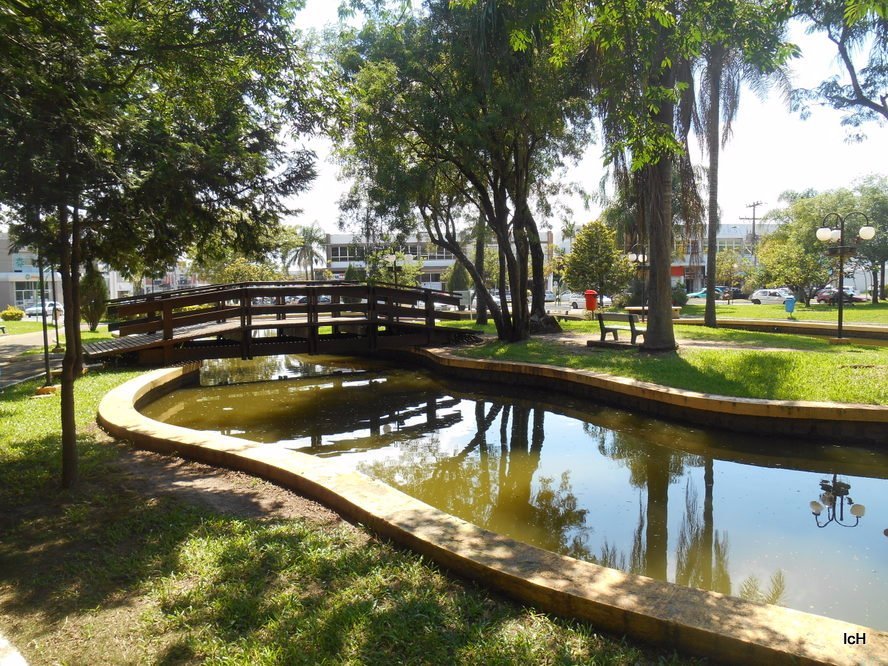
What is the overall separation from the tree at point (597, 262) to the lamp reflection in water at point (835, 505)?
83.7 feet

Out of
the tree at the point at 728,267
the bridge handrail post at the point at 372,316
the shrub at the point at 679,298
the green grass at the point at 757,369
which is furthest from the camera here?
the tree at the point at 728,267

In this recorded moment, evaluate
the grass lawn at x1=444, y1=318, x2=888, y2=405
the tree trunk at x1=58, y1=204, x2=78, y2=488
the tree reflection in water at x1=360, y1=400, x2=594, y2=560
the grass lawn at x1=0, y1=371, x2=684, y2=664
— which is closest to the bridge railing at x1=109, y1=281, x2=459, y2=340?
the grass lawn at x1=444, y1=318, x2=888, y2=405

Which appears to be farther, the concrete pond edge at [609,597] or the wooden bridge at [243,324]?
the wooden bridge at [243,324]

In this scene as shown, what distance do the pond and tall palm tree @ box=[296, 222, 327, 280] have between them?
5302cm

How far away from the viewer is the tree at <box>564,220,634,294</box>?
1240 inches

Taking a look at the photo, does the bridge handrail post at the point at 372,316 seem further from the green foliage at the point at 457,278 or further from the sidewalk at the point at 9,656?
the green foliage at the point at 457,278

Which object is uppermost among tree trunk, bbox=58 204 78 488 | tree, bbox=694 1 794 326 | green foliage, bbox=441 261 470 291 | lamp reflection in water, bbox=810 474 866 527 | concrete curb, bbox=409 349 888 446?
tree, bbox=694 1 794 326

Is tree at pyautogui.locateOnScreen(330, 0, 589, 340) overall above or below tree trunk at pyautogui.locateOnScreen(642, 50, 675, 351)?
above

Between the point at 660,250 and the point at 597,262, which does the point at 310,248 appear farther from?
the point at 660,250

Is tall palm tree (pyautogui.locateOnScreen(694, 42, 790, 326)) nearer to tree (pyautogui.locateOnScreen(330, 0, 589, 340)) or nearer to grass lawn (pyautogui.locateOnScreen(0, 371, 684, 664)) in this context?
tree (pyautogui.locateOnScreen(330, 0, 589, 340))

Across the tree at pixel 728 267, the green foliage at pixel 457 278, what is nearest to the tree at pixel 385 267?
the green foliage at pixel 457 278

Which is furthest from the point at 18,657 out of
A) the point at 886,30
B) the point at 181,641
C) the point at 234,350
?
the point at 886,30

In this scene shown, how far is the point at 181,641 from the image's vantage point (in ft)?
9.09

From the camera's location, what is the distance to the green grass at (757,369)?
815 cm
